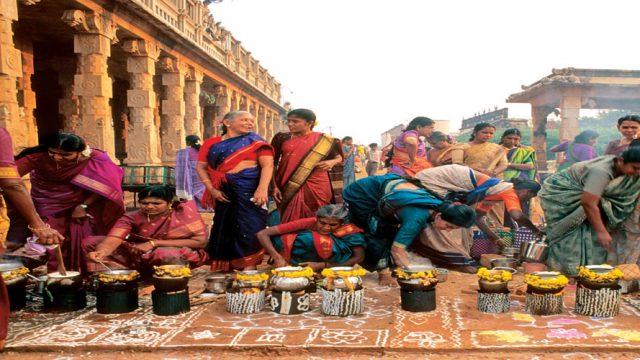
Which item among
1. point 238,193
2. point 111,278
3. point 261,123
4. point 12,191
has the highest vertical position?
point 261,123

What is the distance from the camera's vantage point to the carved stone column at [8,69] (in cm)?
616

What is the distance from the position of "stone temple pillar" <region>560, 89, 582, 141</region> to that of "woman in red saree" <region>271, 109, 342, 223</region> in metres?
12.6

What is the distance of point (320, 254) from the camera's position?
448 cm

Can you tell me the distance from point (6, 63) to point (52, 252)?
314 centimetres

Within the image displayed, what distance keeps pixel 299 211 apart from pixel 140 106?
7009 mm

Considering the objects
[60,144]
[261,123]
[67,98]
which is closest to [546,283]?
[60,144]

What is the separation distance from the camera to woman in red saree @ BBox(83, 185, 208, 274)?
4191mm

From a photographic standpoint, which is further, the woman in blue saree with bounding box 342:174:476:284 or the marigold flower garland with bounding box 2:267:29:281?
the woman in blue saree with bounding box 342:174:476:284

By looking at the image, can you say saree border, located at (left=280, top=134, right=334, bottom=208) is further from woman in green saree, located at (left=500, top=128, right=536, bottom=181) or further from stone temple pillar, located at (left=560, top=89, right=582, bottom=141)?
stone temple pillar, located at (left=560, top=89, right=582, bottom=141)

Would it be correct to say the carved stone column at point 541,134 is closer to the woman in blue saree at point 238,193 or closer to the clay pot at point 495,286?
the woman in blue saree at point 238,193

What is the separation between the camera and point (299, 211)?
5.00 meters

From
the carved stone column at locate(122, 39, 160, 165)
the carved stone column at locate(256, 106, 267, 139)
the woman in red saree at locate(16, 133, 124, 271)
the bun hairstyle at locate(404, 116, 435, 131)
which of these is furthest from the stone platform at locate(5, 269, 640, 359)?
the carved stone column at locate(256, 106, 267, 139)

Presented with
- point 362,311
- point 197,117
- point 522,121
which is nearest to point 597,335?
point 362,311

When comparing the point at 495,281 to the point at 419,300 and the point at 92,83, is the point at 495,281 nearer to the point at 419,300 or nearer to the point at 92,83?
the point at 419,300
